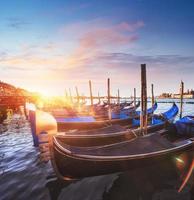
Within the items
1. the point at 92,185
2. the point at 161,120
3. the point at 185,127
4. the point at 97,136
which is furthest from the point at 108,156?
the point at 161,120

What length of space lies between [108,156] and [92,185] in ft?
3.91

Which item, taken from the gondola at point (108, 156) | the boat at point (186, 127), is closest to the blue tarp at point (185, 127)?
the boat at point (186, 127)

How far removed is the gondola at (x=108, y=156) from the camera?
18.5 feet

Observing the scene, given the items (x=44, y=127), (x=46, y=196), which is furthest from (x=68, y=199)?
(x=44, y=127)

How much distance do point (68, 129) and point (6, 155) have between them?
6509mm

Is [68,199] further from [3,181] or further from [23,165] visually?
[23,165]

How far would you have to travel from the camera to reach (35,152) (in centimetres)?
962

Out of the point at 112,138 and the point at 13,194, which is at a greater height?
the point at 112,138

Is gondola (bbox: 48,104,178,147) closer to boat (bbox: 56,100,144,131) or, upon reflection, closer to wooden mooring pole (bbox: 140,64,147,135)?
wooden mooring pole (bbox: 140,64,147,135)

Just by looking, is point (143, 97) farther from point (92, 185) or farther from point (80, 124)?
point (80, 124)

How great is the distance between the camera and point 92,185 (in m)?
5.88

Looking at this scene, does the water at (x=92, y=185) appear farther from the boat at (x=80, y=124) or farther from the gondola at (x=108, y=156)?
the boat at (x=80, y=124)

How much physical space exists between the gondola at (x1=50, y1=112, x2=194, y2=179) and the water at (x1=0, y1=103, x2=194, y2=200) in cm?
41

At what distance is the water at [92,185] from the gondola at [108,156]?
41cm
